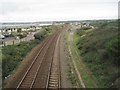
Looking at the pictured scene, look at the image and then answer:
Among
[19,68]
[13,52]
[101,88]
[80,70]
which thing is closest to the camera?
[101,88]

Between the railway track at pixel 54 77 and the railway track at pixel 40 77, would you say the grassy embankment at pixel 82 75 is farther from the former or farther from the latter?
the railway track at pixel 40 77

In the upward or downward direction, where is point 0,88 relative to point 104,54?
downward

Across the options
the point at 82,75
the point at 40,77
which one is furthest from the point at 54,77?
the point at 82,75

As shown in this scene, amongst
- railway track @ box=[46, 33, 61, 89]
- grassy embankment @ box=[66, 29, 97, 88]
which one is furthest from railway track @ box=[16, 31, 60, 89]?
grassy embankment @ box=[66, 29, 97, 88]

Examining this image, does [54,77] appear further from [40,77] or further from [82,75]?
[82,75]

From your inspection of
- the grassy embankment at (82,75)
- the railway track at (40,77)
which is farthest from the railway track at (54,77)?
the grassy embankment at (82,75)

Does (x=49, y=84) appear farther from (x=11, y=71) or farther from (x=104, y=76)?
(x=11, y=71)

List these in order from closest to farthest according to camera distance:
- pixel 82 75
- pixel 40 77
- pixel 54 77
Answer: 1. pixel 54 77
2. pixel 40 77
3. pixel 82 75

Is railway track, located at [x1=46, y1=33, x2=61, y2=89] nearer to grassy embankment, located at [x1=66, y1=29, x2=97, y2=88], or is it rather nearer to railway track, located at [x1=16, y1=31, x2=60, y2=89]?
railway track, located at [x1=16, y1=31, x2=60, y2=89]

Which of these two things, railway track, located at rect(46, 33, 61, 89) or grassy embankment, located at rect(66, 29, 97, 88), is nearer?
railway track, located at rect(46, 33, 61, 89)

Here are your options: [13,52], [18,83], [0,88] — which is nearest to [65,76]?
[18,83]

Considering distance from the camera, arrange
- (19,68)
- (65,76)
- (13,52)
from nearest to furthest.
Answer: (65,76), (19,68), (13,52)
